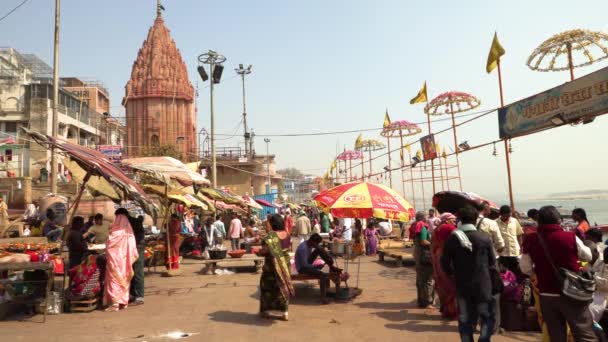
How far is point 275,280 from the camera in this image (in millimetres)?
6062

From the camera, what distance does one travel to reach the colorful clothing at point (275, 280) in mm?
5996

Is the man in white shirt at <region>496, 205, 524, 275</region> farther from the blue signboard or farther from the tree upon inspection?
the tree

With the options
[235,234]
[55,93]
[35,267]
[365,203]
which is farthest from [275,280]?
[55,93]

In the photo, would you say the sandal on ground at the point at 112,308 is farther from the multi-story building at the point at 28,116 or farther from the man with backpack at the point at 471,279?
the multi-story building at the point at 28,116

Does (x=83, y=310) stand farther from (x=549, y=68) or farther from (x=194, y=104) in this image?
(x=194, y=104)

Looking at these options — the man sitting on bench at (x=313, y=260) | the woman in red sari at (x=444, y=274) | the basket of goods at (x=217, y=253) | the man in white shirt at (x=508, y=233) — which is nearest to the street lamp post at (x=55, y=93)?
the basket of goods at (x=217, y=253)

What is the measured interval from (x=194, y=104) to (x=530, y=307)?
158 feet

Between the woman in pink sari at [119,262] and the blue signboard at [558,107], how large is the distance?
871cm

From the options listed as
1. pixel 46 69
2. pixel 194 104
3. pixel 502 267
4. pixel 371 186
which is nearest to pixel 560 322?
pixel 502 267

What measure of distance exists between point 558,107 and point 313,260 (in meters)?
6.11

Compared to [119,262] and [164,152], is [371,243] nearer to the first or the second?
[119,262]

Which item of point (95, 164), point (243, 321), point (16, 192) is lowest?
point (243, 321)

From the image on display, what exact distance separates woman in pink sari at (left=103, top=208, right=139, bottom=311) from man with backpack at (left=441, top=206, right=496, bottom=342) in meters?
5.07

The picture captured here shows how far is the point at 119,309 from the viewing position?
22.5 ft
